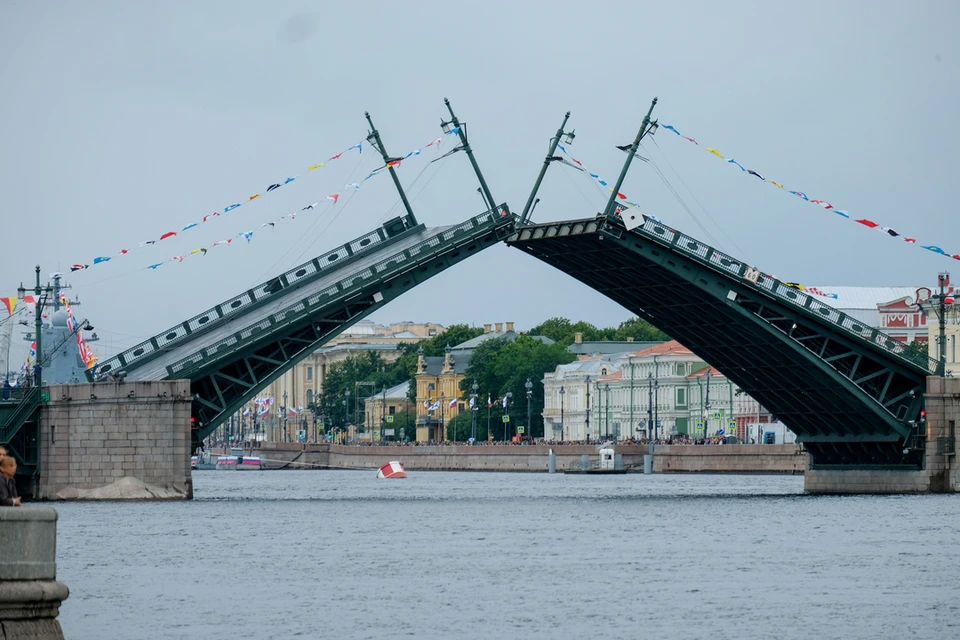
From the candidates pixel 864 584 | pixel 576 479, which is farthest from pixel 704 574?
pixel 576 479

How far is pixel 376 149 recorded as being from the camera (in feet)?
130

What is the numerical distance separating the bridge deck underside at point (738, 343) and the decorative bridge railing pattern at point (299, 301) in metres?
1.31

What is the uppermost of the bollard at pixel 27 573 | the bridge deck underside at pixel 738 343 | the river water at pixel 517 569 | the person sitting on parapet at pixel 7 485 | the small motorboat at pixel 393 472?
the bridge deck underside at pixel 738 343

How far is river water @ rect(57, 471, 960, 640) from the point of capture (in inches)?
734

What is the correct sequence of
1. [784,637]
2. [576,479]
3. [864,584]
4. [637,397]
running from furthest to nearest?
[637,397] < [576,479] < [864,584] < [784,637]

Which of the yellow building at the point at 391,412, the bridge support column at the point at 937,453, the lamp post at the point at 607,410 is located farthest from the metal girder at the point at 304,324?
the yellow building at the point at 391,412

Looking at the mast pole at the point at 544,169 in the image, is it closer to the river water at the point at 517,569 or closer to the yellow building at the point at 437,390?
the river water at the point at 517,569

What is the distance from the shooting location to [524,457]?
81.3 metres

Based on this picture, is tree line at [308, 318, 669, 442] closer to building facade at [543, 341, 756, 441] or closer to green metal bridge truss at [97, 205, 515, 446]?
building facade at [543, 341, 756, 441]

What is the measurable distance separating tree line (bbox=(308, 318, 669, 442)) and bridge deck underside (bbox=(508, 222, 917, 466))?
A: 49953 mm

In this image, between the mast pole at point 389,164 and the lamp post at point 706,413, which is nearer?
the mast pole at point 389,164

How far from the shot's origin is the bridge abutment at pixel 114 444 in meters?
37.9

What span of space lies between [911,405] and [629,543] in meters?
12.7

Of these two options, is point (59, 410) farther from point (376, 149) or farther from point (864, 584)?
point (864, 584)
